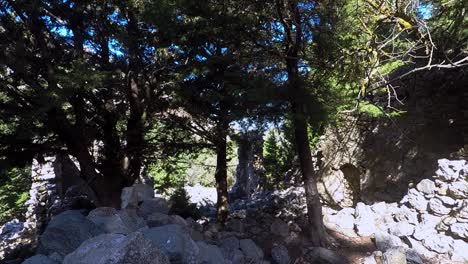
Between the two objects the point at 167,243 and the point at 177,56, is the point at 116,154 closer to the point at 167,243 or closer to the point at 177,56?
the point at 177,56

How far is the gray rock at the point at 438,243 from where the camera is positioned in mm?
6566

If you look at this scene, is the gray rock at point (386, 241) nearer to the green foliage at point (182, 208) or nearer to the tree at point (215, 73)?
the tree at point (215, 73)

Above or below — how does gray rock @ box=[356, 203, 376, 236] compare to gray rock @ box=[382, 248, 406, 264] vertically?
above

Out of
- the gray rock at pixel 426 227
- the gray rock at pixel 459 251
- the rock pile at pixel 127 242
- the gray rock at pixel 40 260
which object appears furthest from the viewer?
the gray rock at pixel 426 227

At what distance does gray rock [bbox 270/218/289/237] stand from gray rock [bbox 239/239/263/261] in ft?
3.72

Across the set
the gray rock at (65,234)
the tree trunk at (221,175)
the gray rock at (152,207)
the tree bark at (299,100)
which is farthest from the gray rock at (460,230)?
the gray rock at (65,234)

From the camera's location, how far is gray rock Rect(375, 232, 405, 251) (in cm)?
701

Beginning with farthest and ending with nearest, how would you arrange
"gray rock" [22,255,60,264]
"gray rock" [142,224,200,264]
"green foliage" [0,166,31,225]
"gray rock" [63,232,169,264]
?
"green foliage" [0,166,31,225] → "gray rock" [142,224,200,264] → "gray rock" [22,255,60,264] → "gray rock" [63,232,169,264]

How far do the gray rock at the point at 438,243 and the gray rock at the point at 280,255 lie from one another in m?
2.79

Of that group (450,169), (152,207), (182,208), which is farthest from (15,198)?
(450,169)

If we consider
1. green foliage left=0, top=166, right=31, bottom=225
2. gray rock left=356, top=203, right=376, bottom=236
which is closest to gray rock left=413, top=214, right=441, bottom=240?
gray rock left=356, top=203, right=376, bottom=236

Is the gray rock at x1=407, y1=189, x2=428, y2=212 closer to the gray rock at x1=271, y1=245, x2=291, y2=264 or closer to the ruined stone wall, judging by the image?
the ruined stone wall

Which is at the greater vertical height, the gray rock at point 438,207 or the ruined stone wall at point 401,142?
the ruined stone wall at point 401,142

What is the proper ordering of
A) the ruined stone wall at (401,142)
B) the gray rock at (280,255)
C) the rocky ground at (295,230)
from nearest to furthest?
the rocky ground at (295,230) → the gray rock at (280,255) → the ruined stone wall at (401,142)
